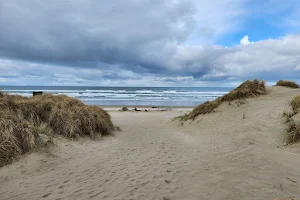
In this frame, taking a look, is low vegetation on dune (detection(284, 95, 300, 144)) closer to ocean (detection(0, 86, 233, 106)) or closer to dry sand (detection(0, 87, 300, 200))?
dry sand (detection(0, 87, 300, 200))

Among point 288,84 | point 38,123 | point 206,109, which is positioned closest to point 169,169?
point 38,123

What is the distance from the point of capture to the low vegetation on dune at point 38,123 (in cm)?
543

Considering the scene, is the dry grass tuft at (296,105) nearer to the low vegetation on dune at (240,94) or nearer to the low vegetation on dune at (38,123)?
the low vegetation on dune at (240,94)

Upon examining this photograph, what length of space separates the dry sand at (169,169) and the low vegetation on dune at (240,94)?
3.25 meters

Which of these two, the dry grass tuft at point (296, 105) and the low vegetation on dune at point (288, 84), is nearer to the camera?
the dry grass tuft at point (296, 105)

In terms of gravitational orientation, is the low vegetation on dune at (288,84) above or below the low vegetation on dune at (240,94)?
above

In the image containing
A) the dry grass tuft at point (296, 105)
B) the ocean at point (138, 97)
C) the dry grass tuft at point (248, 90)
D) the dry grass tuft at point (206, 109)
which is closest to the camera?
the dry grass tuft at point (296, 105)

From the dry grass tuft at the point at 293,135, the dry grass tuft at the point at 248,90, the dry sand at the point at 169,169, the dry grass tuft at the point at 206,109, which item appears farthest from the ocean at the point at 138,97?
the dry grass tuft at the point at 248,90

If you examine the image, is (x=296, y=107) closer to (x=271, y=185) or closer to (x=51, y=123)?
(x=271, y=185)

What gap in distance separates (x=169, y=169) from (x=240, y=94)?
8.47 meters

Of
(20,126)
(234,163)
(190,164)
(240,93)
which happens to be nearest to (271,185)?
(234,163)

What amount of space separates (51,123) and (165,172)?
4929mm

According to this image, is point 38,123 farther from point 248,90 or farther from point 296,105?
point 248,90

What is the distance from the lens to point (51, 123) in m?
7.87
